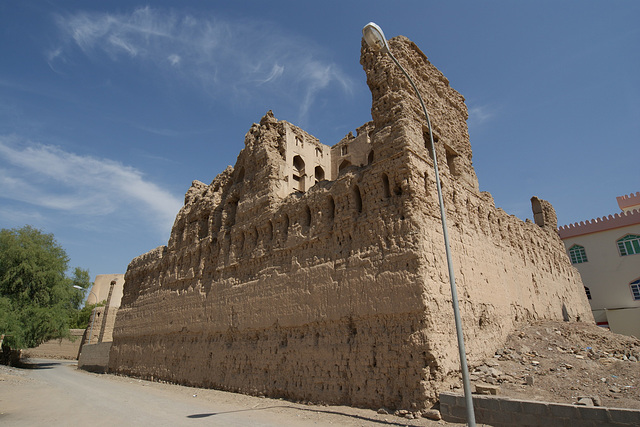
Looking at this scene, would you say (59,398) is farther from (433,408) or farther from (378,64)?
(378,64)

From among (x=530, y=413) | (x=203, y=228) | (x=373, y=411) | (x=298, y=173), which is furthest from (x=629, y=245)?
(x=203, y=228)

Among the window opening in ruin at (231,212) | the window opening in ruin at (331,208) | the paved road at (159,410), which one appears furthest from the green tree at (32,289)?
the window opening in ruin at (331,208)

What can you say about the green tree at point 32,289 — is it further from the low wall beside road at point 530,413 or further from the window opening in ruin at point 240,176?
the low wall beside road at point 530,413

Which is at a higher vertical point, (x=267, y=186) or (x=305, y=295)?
(x=267, y=186)

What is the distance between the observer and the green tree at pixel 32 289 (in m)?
24.6

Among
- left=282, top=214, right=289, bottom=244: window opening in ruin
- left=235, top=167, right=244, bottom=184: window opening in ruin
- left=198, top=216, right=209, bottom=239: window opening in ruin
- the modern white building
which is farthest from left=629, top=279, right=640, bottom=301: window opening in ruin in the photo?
left=198, top=216, right=209, bottom=239: window opening in ruin

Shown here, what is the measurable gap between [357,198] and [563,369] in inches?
279

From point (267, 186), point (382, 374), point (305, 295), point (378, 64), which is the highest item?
point (378, 64)

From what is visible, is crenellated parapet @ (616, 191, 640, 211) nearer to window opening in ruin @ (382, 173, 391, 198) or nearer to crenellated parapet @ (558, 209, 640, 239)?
crenellated parapet @ (558, 209, 640, 239)

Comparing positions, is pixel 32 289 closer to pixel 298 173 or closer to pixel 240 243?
pixel 240 243

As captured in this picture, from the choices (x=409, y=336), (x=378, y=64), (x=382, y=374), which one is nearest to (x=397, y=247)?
(x=409, y=336)

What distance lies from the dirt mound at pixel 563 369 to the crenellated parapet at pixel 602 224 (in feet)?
57.5

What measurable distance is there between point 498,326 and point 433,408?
15.7ft

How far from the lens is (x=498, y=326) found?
12188 mm
